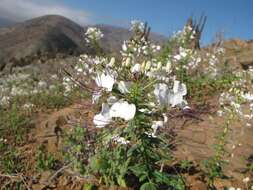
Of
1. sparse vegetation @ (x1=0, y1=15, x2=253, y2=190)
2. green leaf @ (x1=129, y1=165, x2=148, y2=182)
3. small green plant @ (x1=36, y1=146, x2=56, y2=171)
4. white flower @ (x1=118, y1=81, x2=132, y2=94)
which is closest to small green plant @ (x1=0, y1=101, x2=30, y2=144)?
sparse vegetation @ (x1=0, y1=15, x2=253, y2=190)

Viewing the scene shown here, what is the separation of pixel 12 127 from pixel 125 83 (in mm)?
5204

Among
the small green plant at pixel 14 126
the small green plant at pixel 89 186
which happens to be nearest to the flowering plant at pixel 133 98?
the small green plant at pixel 89 186

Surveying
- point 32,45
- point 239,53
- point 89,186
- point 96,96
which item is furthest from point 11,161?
point 32,45

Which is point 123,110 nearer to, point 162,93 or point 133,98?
point 133,98

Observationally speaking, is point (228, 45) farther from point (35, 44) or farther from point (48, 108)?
point (35, 44)

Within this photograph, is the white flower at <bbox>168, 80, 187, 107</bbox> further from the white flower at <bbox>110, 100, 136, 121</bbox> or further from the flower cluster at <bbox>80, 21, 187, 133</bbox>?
the white flower at <bbox>110, 100, 136, 121</bbox>

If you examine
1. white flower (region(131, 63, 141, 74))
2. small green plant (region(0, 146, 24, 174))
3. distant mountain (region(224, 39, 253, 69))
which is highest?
distant mountain (region(224, 39, 253, 69))

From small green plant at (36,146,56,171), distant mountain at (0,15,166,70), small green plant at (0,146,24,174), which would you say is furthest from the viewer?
distant mountain at (0,15,166,70)

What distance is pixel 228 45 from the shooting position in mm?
16734

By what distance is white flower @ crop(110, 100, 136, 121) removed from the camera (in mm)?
2314

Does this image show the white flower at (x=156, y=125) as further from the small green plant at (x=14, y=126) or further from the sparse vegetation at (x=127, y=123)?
the small green plant at (x=14, y=126)

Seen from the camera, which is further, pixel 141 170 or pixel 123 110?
pixel 141 170

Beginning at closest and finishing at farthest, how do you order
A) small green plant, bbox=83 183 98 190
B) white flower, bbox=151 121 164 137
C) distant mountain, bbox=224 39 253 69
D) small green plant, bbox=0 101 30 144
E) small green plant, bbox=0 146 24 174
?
white flower, bbox=151 121 164 137 < small green plant, bbox=83 183 98 190 < small green plant, bbox=0 146 24 174 < small green plant, bbox=0 101 30 144 < distant mountain, bbox=224 39 253 69

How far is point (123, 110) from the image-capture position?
2.32m
